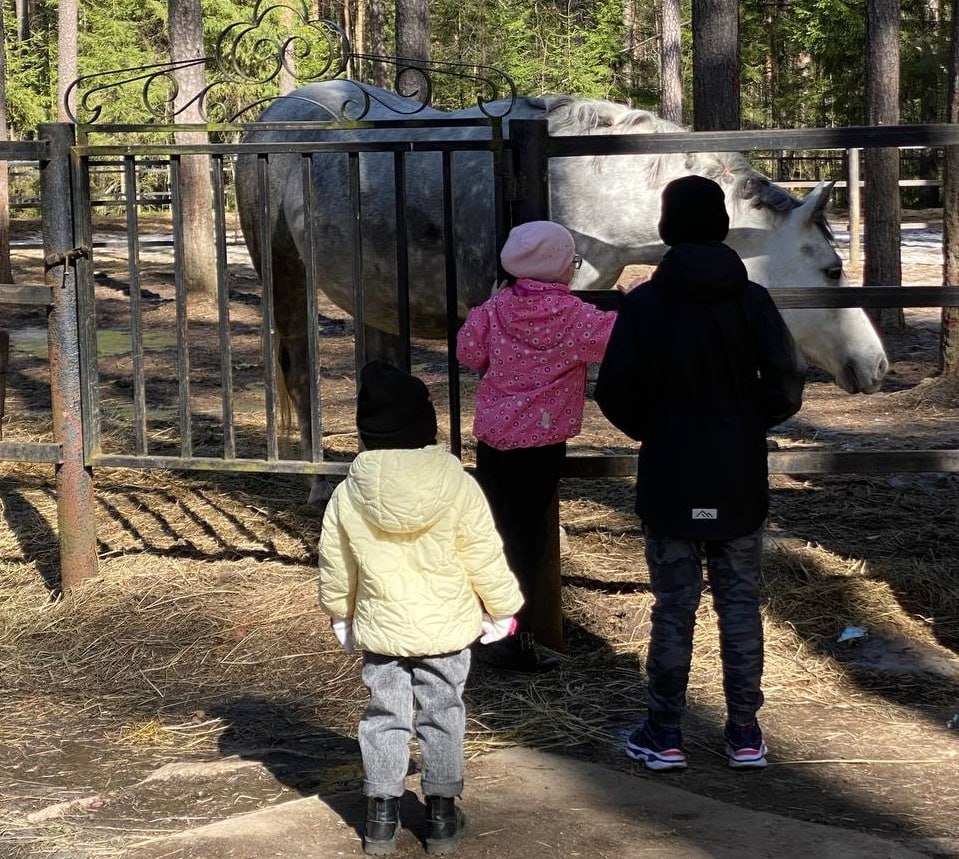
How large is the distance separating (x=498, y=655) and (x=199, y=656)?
46.3 inches

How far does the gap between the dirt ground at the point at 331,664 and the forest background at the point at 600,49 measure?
27460mm

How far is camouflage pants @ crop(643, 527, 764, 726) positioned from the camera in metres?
3.74

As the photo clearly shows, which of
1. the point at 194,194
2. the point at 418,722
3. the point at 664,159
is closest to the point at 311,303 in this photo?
the point at 664,159

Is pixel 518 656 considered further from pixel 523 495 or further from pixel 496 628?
pixel 496 628

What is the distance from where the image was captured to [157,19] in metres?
40.4

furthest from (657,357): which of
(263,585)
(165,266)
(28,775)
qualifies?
(165,266)

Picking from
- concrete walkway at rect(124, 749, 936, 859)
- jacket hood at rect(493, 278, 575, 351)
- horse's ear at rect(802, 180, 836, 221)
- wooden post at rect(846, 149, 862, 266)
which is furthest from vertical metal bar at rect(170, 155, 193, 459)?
wooden post at rect(846, 149, 862, 266)

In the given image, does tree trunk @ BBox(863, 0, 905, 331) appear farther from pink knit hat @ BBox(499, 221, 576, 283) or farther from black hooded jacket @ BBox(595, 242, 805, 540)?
black hooded jacket @ BBox(595, 242, 805, 540)

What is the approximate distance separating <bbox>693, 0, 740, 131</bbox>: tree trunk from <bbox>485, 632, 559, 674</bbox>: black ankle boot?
5.87 meters

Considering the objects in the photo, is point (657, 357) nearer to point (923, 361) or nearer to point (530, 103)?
point (530, 103)

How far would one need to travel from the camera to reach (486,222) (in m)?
6.23

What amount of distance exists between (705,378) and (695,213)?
17.8 inches

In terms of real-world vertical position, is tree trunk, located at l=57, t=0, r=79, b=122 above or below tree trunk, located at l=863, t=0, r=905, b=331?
above

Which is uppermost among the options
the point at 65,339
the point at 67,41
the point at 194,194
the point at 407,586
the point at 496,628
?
the point at 67,41
